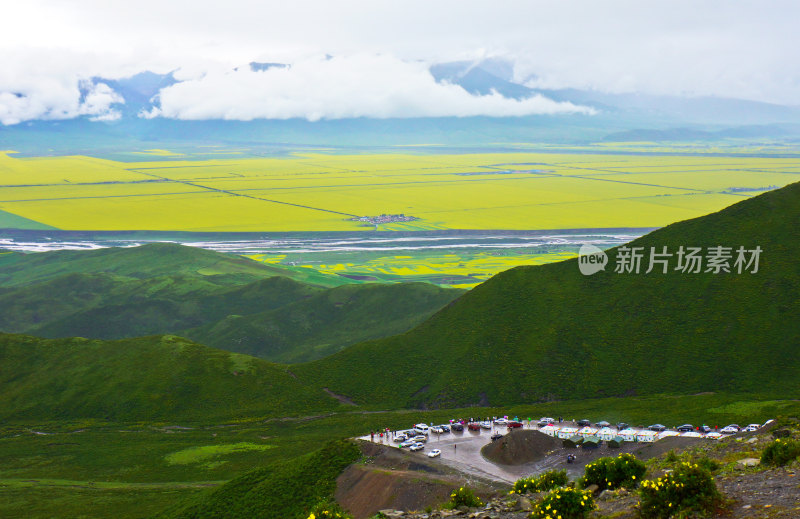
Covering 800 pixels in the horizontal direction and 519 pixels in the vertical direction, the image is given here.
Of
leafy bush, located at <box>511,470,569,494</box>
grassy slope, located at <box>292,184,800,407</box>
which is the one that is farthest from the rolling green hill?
leafy bush, located at <box>511,470,569,494</box>

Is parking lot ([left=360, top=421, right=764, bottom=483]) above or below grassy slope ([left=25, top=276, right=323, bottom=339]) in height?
above

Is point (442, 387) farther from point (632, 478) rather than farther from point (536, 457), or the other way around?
point (632, 478)

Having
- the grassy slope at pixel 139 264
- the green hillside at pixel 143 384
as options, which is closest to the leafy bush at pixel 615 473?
the green hillside at pixel 143 384

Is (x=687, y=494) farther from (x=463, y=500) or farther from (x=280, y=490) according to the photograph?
(x=280, y=490)

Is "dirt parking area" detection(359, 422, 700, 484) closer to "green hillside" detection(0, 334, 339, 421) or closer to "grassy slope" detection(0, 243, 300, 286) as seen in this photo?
"green hillside" detection(0, 334, 339, 421)

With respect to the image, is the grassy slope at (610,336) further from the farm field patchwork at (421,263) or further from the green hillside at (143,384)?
the farm field patchwork at (421,263)
